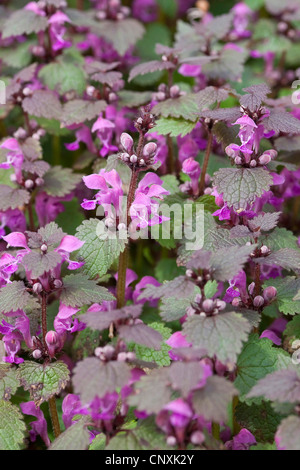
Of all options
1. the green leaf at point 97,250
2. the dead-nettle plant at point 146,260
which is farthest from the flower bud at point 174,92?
the green leaf at point 97,250

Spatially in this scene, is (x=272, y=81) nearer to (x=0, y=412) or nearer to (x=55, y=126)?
(x=55, y=126)

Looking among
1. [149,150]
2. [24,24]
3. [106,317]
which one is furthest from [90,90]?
[106,317]

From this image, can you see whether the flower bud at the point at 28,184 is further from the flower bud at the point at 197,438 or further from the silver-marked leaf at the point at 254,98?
the flower bud at the point at 197,438

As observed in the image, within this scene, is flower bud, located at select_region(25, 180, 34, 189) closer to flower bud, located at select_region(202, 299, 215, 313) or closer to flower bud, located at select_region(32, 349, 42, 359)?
flower bud, located at select_region(32, 349, 42, 359)

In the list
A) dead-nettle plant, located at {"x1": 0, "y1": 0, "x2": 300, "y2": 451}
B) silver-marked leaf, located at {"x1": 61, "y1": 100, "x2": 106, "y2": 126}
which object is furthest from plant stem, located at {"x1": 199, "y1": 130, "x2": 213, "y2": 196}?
silver-marked leaf, located at {"x1": 61, "y1": 100, "x2": 106, "y2": 126}

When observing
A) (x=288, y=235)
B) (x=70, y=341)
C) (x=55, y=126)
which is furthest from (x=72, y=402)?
(x=55, y=126)

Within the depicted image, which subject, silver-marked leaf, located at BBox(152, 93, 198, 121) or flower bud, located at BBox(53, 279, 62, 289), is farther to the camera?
silver-marked leaf, located at BBox(152, 93, 198, 121)
